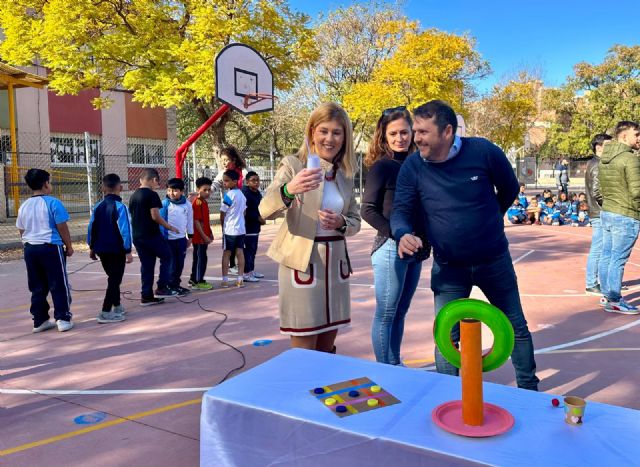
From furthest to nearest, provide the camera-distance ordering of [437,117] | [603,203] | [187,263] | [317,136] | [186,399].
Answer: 1. [187,263]
2. [603,203]
3. [186,399]
4. [317,136]
5. [437,117]

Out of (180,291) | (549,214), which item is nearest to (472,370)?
(180,291)

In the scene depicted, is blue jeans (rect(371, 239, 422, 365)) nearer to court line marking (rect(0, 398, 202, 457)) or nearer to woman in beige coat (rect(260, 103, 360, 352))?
woman in beige coat (rect(260, 103, 360, 352))

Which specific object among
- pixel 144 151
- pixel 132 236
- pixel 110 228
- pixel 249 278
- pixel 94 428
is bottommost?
pixel 94 428

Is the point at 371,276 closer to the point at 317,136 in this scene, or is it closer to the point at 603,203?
the point at 603,203

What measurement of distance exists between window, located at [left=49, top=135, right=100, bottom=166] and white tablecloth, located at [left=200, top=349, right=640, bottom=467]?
76.9ft

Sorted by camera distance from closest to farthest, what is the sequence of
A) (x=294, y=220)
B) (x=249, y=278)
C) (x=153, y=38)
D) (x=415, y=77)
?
(x=294, y=220), (x=249, y=278), (x=153, y=38), (x=415, y=77)

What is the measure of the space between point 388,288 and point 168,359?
2174mm

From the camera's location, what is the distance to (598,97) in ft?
131

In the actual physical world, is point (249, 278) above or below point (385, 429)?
below

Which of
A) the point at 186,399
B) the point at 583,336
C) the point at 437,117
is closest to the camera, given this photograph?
the point at 437,117

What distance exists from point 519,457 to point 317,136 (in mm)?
2105

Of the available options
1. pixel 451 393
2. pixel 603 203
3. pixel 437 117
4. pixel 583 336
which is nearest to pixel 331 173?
pixel 437 117

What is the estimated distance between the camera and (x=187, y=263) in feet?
32.8

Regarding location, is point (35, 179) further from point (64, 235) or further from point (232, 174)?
point (232, 174)
